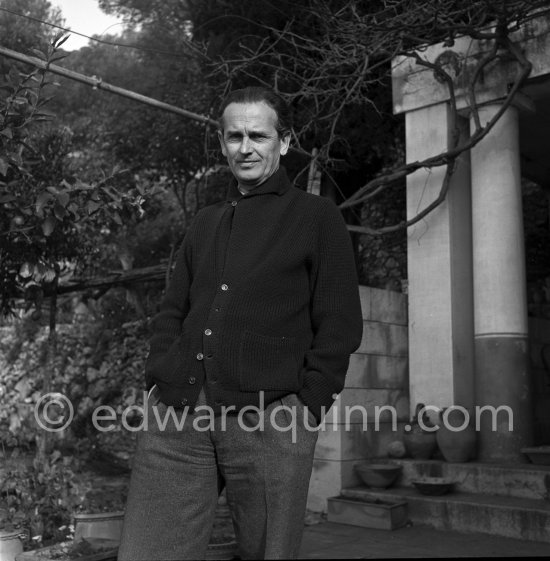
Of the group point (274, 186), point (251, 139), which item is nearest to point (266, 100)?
point (251, 139)

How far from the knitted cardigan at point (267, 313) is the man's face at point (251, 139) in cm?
5

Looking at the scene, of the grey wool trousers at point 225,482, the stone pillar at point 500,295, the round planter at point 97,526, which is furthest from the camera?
the stone pillar at point 500,295

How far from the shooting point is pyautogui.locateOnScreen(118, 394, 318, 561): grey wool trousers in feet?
5.82

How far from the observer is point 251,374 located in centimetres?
181

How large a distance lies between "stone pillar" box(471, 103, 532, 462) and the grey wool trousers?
4.07 metres

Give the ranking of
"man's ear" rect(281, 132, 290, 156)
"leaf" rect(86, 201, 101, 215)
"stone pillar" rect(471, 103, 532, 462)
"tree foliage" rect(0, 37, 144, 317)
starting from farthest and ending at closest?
"stone pillar" rect(471, 103, 532, 462)
"leaf" rect(86, 201, 101, 215)
"tree foliage" rect(0, 37, 144, 317)
"man's ear" rect(281, 132, 290, 156)

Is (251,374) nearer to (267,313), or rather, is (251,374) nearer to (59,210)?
(267,313)

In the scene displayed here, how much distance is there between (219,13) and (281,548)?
25.1 ft

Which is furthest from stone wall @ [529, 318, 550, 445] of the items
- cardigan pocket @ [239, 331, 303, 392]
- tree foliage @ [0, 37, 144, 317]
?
cardigan pocket @ [239, 331, 303, 392]

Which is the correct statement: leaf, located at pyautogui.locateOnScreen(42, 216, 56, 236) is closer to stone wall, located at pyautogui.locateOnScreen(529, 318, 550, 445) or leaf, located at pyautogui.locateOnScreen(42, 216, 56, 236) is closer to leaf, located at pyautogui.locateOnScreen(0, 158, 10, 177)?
leaf, located at pyautogui.locateOnScreen(0, 158, 10, 177)

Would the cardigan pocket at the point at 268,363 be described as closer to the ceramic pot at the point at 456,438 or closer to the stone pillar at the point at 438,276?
the ceramic pot at the point at 456,438

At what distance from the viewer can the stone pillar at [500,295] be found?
218 inches

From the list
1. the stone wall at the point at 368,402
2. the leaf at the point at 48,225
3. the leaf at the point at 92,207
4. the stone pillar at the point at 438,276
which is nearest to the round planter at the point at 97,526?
the leaf at the point at 48,225

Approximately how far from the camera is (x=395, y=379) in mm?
6113
